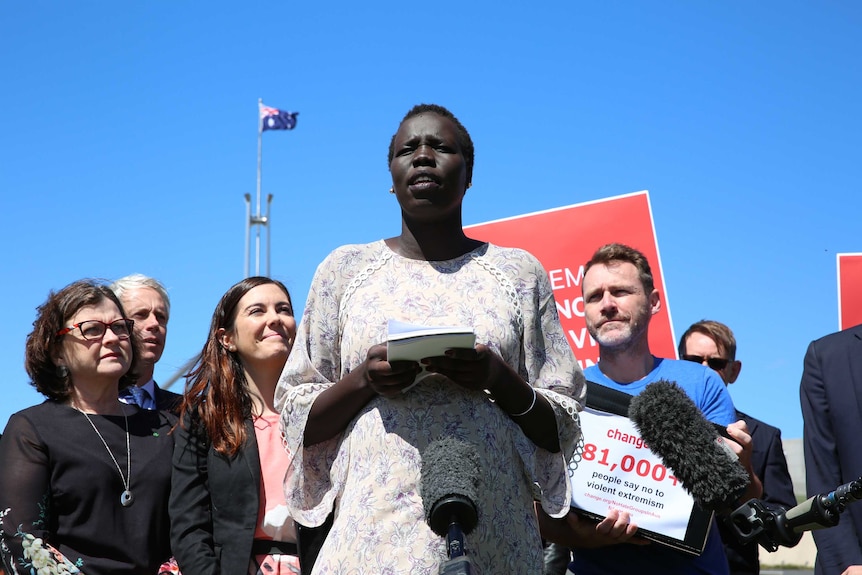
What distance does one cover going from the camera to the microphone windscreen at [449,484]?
2338 millimetres

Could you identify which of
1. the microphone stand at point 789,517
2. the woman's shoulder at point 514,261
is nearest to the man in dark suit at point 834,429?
the microphone stand at point 789,517

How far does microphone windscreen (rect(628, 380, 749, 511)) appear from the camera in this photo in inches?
117

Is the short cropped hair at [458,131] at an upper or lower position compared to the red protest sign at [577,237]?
lower

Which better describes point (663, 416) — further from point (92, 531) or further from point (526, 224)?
point (526, 224)

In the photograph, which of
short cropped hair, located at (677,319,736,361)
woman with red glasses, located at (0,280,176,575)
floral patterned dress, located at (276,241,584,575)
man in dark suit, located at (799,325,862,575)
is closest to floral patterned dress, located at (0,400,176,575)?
woman with red glasses, located at (0,280,176,575)

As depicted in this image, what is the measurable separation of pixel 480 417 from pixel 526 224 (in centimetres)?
422

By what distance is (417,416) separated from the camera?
292 cm

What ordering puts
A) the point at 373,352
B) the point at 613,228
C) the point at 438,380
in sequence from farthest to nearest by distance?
the point at 613,228, the point at 438,380, the point at 373,352

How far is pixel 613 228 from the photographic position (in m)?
6.75

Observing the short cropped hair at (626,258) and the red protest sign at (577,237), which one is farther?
the red protest sign at (577,237)

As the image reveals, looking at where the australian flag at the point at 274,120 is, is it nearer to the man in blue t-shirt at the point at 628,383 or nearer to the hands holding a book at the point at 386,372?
the man in blue t-shirt at the point at 628,383

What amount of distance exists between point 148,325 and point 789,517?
404 centimetres

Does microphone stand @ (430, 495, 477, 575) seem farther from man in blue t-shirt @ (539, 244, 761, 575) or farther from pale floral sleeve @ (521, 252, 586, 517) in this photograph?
man in blue t-shirt @ (539, 244, 761, 575)

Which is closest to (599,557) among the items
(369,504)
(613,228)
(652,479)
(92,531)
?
(652,479)
